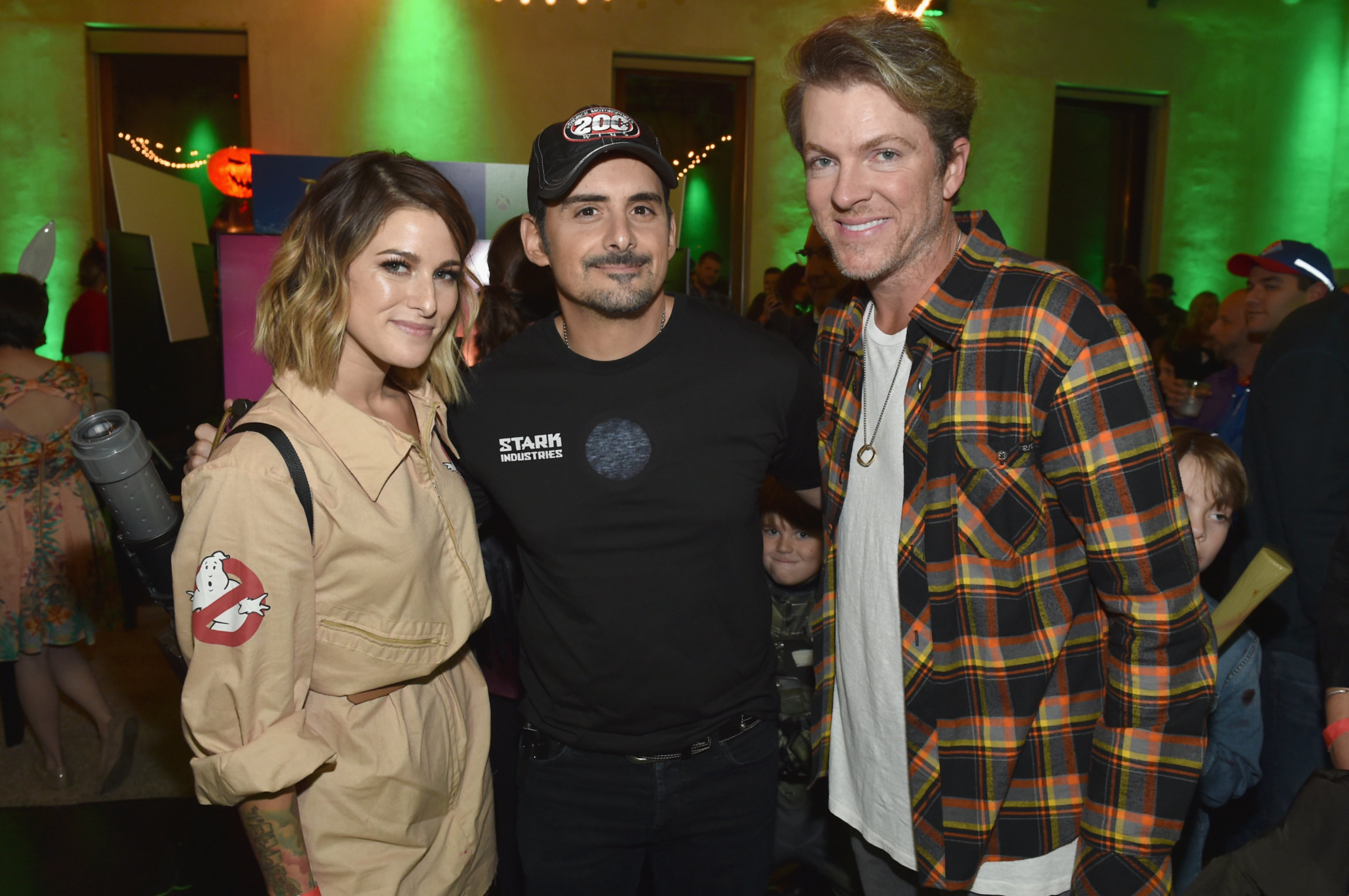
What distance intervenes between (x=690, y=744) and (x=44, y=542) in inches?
118

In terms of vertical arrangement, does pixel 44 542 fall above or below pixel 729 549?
below

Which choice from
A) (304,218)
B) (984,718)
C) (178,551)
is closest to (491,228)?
(304,218)

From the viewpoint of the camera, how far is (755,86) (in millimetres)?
8133

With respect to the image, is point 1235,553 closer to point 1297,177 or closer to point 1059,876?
point 1059,876

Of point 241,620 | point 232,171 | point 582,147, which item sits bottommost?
point 241,620

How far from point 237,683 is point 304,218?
2.51ft

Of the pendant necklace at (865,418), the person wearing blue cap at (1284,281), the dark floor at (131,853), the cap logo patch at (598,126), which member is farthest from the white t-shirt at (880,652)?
the person wearing blue cap at (1284,281)

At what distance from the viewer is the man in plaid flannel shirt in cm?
117

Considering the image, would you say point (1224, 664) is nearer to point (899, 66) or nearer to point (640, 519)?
point (640, 519)

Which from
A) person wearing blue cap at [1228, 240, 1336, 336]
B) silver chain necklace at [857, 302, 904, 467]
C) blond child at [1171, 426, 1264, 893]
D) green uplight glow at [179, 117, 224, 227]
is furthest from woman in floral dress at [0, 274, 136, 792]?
green uplight glow at [179, 117, 224, 227]

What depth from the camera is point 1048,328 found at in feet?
3.93

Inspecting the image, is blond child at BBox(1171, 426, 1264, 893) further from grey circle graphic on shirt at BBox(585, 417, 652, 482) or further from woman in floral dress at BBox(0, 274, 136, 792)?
woman in floral dress at BBox(0, 274, 136, 792)

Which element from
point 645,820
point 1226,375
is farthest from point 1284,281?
point 645,820

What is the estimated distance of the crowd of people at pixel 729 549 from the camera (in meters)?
1.23
